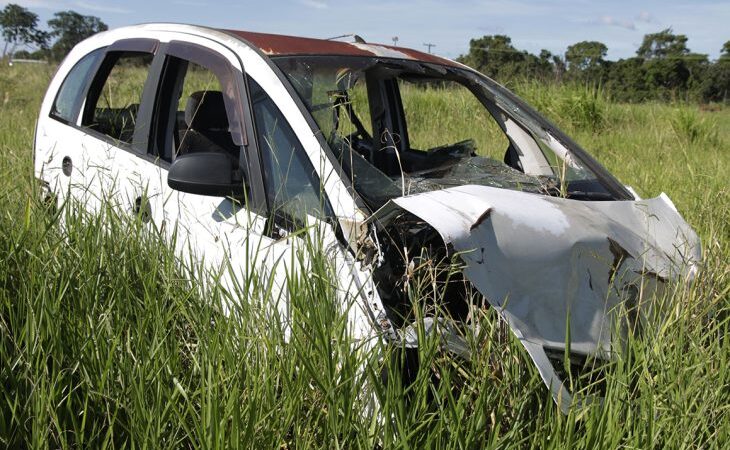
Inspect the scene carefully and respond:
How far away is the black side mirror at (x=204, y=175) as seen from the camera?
276 centimetres

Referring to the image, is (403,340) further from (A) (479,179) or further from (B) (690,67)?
(B) (690,67)

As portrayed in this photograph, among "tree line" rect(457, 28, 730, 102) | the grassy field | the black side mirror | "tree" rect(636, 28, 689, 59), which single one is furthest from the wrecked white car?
"tree" rect(636, 28, 689, 59)

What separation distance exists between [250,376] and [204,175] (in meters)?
0.96

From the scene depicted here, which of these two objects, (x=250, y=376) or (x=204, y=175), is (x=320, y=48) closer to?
(x=204, y=175)

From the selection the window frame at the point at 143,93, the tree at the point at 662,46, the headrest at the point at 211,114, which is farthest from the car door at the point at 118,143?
the tree at the point at 662,46

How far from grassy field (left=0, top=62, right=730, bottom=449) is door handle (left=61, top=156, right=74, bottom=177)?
52.3 inches

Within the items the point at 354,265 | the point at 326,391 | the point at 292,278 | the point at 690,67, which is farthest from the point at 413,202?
the point at 690,67

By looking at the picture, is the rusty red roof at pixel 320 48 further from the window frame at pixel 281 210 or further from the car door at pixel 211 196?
the window frame at pixel 281 210

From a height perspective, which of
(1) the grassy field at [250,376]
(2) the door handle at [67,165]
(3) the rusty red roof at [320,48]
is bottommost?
(1) the grassy field at [250,376]

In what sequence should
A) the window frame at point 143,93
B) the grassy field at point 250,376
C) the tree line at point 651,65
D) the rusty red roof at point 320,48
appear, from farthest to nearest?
the tree line at point 651,65
the window frame at point 143,93
the rusty red roof at point 320,48
the grassy field at point 250,376

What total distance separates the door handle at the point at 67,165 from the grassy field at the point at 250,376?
1.33 metres

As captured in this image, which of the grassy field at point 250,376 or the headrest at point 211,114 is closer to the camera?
the grassy field at point 250,376

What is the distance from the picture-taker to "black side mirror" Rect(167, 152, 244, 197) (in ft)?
9.04

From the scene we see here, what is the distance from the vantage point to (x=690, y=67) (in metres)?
48.1
